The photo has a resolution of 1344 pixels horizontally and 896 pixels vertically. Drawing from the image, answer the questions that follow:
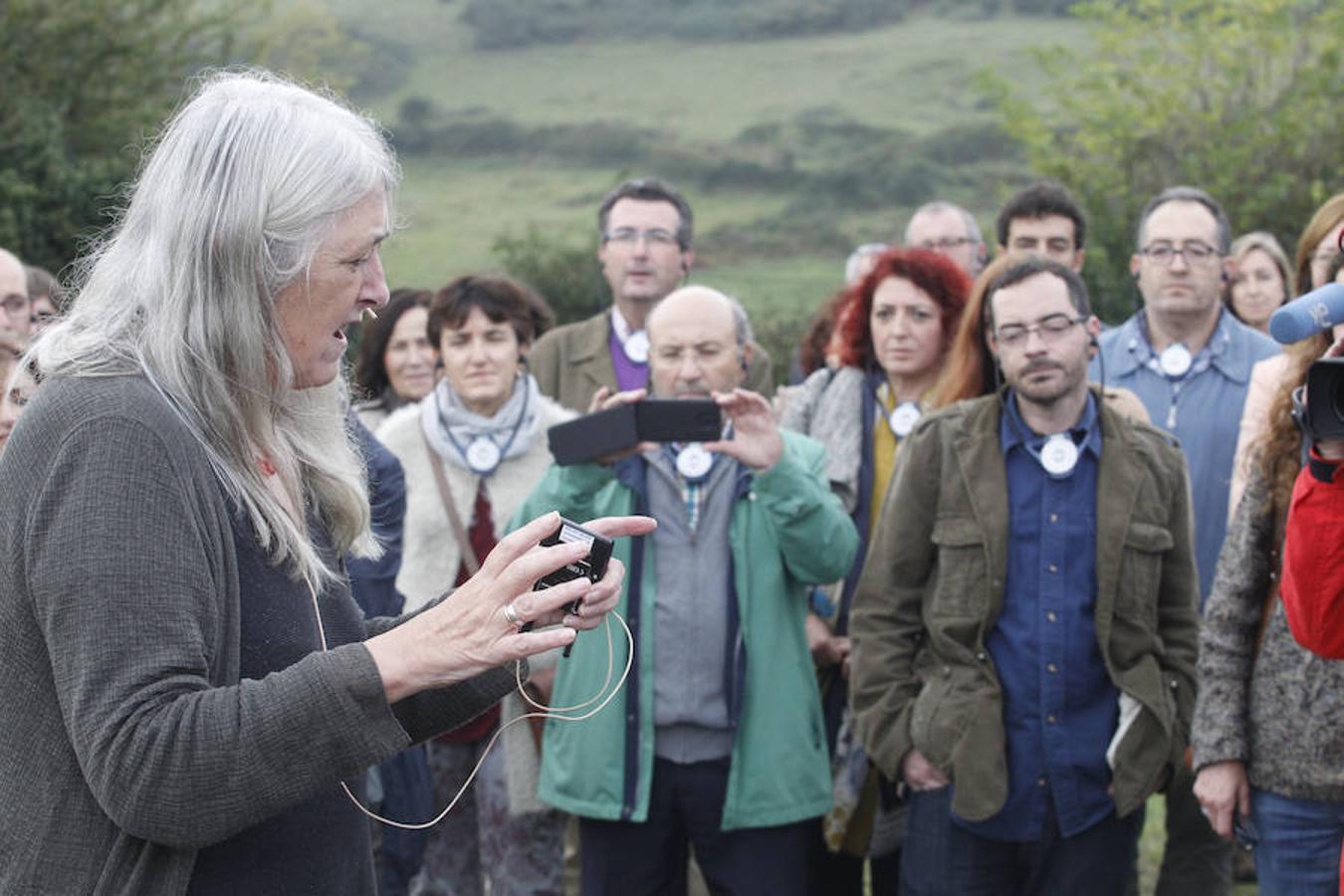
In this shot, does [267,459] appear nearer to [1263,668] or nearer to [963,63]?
[1263,668]

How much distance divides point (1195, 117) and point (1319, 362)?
13.4 metres

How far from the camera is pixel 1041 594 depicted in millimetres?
4320

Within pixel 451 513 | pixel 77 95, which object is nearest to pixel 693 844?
pixel 451 513

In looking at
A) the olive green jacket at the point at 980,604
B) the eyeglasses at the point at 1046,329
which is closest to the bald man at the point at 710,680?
the olive green jacket at the point at 980,604

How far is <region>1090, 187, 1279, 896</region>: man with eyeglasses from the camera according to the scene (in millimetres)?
5441

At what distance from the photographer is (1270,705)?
147 inches

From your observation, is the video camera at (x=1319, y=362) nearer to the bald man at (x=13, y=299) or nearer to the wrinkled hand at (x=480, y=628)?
the wrinkled hand at (x=480, y=628)

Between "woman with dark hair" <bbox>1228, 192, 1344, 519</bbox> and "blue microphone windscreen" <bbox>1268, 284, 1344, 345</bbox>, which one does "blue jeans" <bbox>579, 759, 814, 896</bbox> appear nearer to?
"woman with dark hair" <bbox>1228, 192, 1344, 519</bbox>

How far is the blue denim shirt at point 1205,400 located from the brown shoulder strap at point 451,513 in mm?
Result: 2300

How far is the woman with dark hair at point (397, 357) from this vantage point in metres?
6.58

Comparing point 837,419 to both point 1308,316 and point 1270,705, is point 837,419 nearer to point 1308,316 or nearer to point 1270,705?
point 1270,705

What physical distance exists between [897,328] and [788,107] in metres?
20.9

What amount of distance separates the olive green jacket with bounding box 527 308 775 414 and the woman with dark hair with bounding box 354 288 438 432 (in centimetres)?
46

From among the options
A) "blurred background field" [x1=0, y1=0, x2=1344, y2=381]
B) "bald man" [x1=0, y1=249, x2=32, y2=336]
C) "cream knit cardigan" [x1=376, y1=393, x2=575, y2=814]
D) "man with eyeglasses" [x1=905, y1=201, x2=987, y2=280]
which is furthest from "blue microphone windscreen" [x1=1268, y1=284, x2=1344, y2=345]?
"man with eyeglasses" [x1=905, y1=201, x2=987, y2=280]
